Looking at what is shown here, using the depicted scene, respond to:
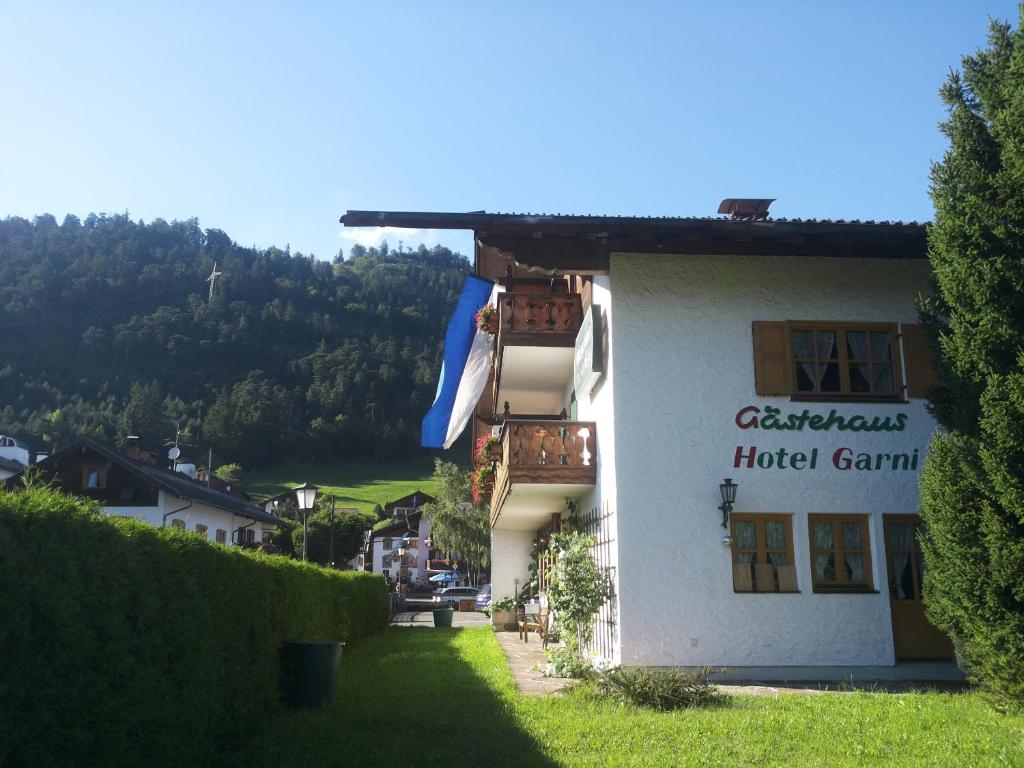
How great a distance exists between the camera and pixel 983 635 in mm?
7977

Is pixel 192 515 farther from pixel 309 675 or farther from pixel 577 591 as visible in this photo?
pixel 309 675

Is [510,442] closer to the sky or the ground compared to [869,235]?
closer to the ground

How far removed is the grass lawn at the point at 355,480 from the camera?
321 feet

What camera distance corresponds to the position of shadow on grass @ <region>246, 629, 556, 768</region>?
6.93 metres

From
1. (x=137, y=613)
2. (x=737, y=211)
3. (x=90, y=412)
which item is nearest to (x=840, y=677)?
(x=737, y=211)

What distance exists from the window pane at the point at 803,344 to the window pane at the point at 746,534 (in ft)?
8.69

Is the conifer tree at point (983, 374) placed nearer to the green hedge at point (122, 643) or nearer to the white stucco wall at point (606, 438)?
the white stucco wall at point (606, 438)

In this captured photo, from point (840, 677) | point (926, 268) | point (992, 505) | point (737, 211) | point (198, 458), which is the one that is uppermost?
point (198, 458)

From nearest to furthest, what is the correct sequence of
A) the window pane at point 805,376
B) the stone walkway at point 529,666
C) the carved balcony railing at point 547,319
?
the stone walkway at point 529,666 → the window pane at point 805,376 → the carved balcony railing at point 547,319

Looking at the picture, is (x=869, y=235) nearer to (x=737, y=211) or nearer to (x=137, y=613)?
(x=737, y=211)

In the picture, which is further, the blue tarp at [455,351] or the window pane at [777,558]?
the blue tarp at [455,351]

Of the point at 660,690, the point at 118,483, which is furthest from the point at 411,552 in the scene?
the point at 660,690

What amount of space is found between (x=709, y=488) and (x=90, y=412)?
338ft

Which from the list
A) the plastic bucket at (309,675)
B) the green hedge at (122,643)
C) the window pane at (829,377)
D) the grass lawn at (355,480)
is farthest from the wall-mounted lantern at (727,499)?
the grass lawn at (355,480)
